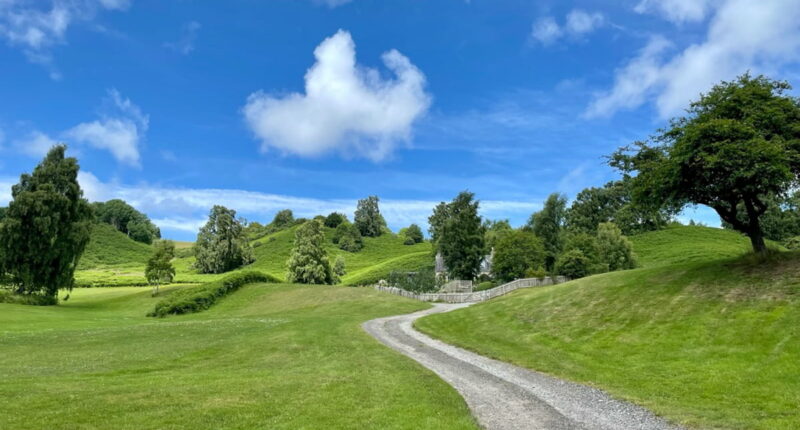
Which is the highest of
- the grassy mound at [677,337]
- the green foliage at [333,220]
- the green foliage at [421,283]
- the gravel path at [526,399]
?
the green foliage at [333,220]

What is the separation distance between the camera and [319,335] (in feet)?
102

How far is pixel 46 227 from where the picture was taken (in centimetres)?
5875

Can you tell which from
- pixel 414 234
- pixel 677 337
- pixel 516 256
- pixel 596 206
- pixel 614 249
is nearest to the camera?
pixel 677 337

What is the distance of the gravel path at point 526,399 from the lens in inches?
477

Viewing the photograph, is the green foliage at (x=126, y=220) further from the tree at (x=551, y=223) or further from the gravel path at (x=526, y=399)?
the gravel path at (x=526, y=399)

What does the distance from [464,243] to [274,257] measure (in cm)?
7670

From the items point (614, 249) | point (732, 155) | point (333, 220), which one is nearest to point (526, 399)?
point (732, 155)

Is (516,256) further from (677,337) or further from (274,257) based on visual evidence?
(274,257)

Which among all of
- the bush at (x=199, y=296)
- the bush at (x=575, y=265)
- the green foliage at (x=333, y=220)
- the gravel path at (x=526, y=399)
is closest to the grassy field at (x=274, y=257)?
the green foliage at (x=333, y=220)

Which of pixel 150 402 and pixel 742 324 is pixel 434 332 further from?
pixel 150 402

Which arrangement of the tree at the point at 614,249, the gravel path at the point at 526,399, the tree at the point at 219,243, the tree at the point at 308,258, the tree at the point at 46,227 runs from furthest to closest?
the tree at the point at 219,243 < the tree at the point at 308,258 < the tree at the point at 614,249 < the tree at the point at 46,227 < the gravel path at the point at 526,399

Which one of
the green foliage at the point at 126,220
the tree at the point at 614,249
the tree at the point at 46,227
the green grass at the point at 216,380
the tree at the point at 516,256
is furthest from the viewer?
the green foliage at the point at 126,220

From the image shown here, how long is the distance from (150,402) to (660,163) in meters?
29.6

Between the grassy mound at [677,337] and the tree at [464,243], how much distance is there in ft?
118
